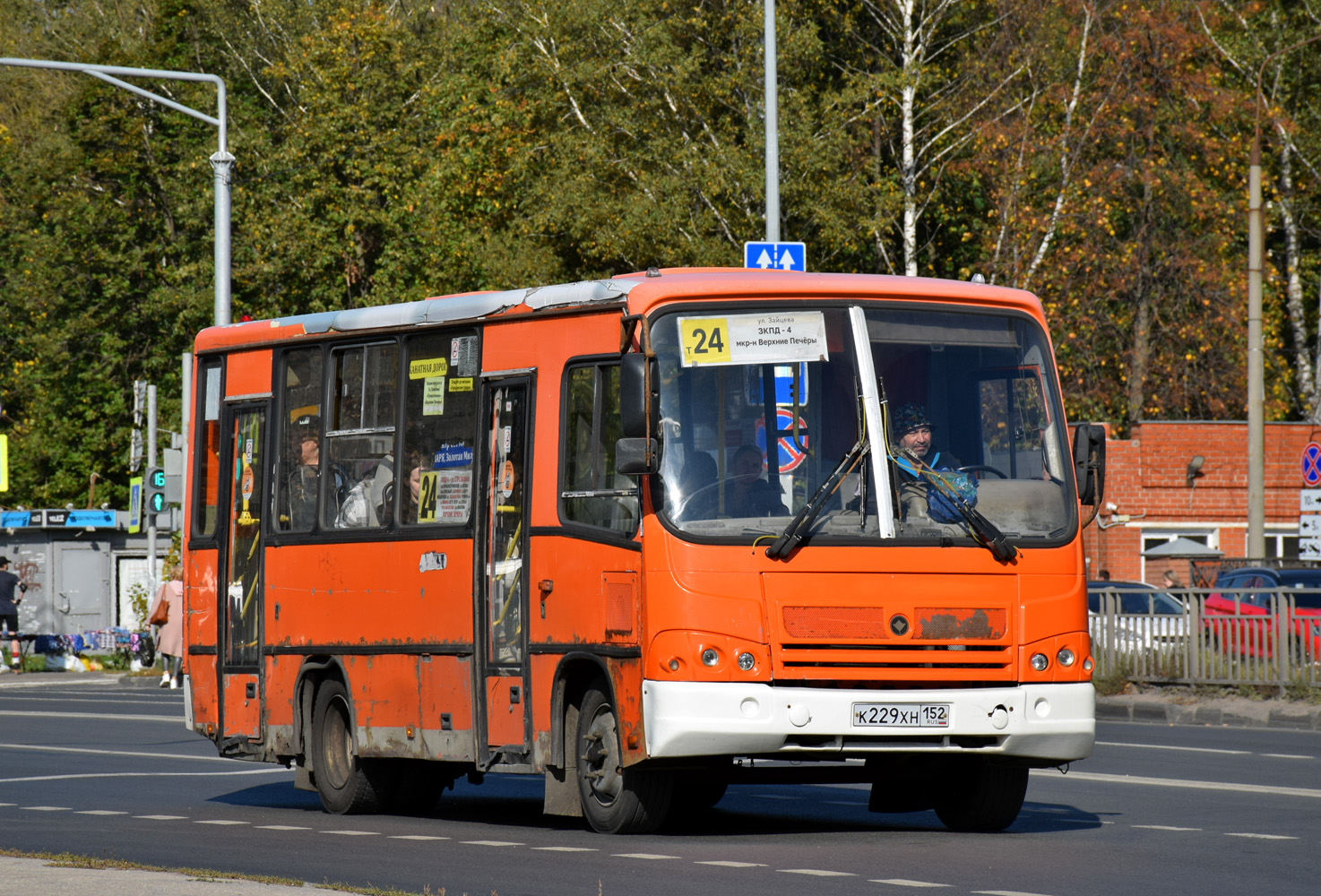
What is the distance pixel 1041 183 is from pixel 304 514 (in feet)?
112

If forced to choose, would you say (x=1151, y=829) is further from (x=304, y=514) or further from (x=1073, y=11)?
(x=1073, y=11)

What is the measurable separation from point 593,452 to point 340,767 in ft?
11.4

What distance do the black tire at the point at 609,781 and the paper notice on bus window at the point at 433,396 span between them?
7.51 feet

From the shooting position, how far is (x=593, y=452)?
1197cm

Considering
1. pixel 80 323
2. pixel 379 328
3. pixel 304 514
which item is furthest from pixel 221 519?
pixel 80 323

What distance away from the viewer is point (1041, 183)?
46.5 meters

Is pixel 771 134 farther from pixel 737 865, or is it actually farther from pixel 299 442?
pixel 737 865

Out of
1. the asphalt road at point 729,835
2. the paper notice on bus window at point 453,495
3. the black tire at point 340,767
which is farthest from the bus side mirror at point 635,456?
the black tire at point 340,767

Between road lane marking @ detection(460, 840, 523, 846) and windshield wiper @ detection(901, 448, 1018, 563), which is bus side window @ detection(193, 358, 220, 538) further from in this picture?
windshield wiper @ detection(901, 448, 1018, 563)

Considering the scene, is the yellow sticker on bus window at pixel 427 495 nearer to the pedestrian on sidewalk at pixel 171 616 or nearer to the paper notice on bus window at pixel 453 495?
the paper notice on bus window at pixel 453 495

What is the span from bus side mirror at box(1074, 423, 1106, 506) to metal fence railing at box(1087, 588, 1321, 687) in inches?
524

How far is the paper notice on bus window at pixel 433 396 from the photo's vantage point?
1341 centimetres

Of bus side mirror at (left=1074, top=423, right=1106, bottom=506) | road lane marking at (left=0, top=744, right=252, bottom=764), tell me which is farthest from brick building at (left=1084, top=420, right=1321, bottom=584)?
bus side mirror at (left=1074, top=423, right=1106, bottom=506)

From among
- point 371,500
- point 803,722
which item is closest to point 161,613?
point 371,500
